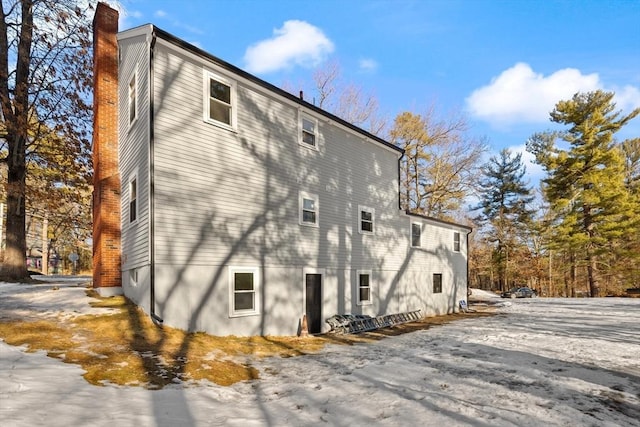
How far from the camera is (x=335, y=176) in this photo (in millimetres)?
16531

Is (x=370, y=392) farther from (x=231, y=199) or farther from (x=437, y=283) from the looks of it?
(x=437, y=283)

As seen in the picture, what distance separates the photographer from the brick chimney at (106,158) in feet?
42.5

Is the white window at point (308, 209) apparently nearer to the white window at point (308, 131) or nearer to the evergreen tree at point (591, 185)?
the white window at point (308, 131)

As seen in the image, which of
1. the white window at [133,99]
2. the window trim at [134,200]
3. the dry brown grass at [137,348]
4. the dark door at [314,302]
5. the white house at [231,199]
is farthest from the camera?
the dark door at [314,302]

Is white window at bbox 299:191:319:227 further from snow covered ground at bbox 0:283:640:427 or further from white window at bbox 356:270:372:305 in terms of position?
snow covered ground at bbox 0:283:640:427

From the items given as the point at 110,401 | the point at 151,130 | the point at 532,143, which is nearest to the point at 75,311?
the point at 151,130

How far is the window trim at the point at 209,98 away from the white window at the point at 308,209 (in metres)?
3.82

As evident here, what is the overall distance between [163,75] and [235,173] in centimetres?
348

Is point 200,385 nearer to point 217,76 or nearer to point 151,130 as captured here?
point 151,130

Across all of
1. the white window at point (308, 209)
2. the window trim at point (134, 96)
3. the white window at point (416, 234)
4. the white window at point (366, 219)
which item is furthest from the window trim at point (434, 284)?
the window trim at point (134, 96)

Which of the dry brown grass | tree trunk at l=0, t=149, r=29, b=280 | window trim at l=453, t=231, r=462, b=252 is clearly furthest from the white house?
window trim at l=453, t=231, r=462, b=252

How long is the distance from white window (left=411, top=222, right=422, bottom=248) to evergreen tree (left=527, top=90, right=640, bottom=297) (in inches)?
880

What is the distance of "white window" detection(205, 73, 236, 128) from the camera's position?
39.1 feet

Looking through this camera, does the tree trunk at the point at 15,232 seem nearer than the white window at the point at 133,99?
No
